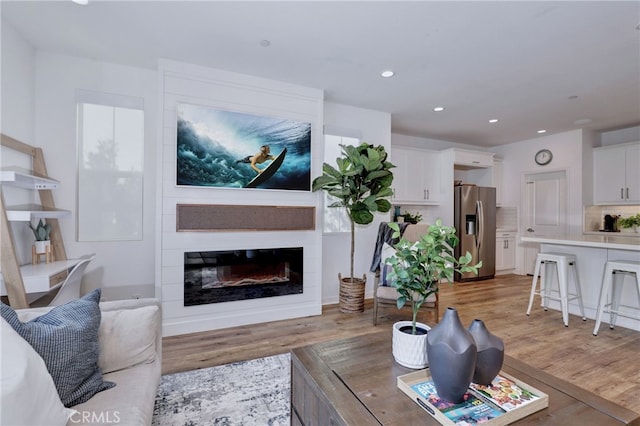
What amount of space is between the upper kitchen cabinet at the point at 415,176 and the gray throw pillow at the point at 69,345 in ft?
14.3

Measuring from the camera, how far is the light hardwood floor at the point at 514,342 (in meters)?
2.23

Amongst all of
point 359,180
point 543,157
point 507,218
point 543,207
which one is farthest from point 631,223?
point 359,180

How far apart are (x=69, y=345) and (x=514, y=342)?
3.35 m

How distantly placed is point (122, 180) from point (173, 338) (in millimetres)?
1687

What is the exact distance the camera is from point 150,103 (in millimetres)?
3078

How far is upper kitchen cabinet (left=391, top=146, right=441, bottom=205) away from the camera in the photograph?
502cm

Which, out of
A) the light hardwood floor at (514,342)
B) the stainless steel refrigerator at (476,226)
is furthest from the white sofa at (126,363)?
the stainless steel refrigerator at (476,226)

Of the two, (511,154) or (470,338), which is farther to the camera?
(511,154)

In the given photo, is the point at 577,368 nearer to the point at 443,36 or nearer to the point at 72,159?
the point at 443,36

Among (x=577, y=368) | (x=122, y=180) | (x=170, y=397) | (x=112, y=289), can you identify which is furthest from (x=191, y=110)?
(x=577, y=368)

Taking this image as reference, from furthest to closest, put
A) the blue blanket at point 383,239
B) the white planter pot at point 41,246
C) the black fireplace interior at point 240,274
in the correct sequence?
the blue blanket at point 383,239, the black fireplace interior at point 240,274, the white planter pot at point 41,246

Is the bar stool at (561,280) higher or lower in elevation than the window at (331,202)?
lower

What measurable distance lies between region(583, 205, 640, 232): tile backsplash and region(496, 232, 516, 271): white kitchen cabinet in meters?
1.18

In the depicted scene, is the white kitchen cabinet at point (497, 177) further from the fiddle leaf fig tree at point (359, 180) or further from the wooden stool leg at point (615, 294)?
the fiddle leaf fig tree at point (359, 180)
